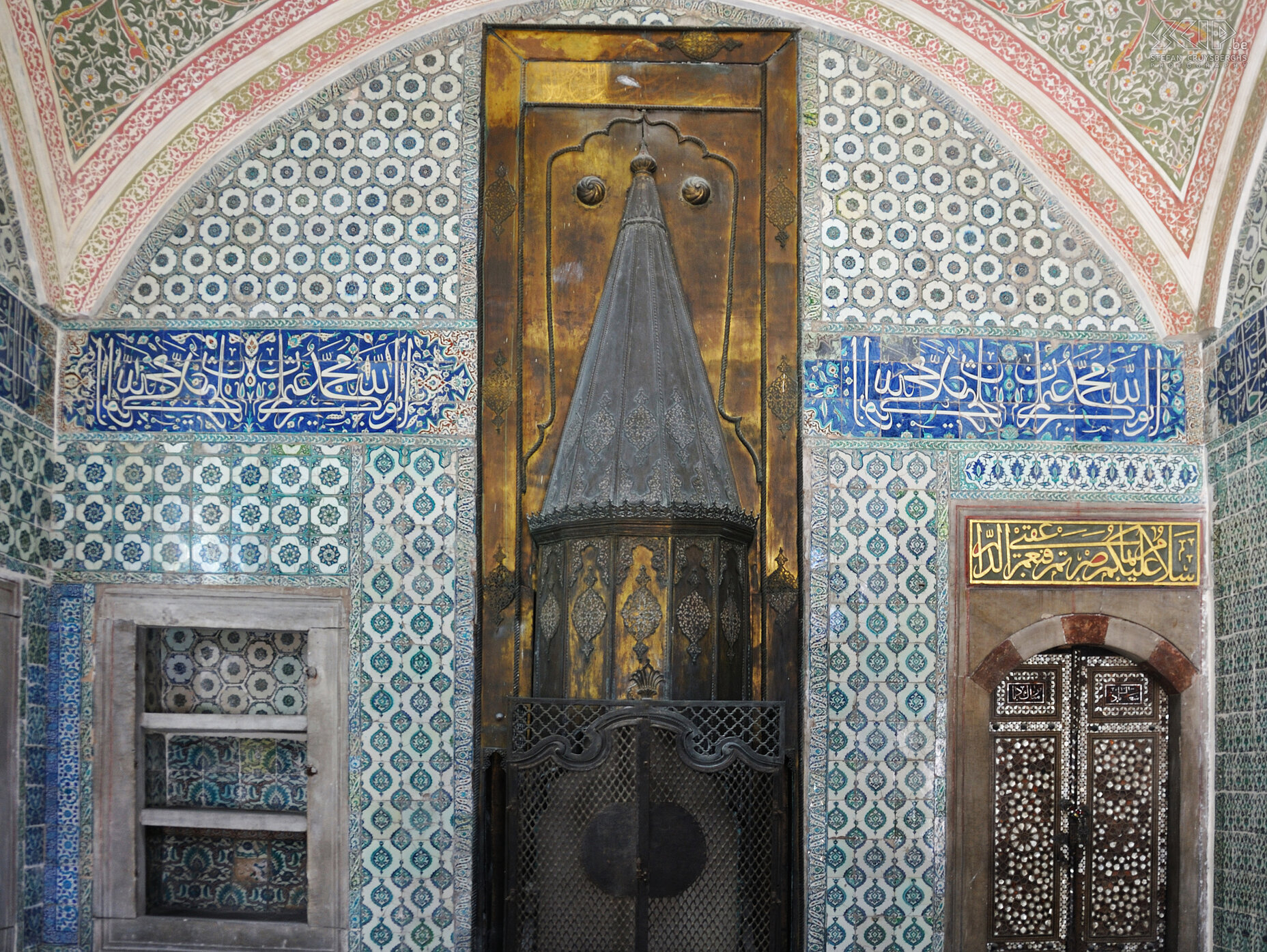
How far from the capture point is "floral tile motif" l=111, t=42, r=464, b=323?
488cm

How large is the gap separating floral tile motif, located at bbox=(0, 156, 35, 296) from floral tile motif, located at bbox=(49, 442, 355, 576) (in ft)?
2.15

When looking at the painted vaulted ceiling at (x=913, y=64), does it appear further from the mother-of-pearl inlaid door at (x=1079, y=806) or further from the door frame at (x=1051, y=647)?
the mother-of-pearl inlaid door at (x=1079, y=806)

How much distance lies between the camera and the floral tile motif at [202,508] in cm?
473

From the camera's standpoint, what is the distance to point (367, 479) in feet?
15.6

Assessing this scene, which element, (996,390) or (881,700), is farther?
(996,390)

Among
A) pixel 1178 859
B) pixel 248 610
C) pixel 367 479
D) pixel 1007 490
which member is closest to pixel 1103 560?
pixel 1007 490

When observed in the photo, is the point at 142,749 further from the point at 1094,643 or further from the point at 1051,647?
the point at 1094,643

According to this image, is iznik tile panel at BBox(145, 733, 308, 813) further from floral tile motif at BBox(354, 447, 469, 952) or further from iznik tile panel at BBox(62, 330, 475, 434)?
iznik tile panel at BBox(62, 330, 475, 434)

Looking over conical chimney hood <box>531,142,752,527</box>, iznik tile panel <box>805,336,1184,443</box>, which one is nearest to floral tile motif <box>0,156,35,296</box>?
conical chimney hood <box>531,142,752,527</box>

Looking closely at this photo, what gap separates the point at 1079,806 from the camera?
473 cm

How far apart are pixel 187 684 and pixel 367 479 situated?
42.4 inches

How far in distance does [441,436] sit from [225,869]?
6.13ft

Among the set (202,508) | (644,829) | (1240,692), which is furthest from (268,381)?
(1240,692)

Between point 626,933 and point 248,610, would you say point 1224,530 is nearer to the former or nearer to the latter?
point 626,933
